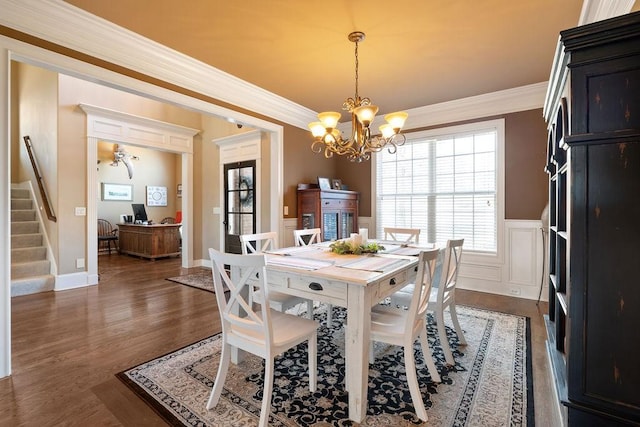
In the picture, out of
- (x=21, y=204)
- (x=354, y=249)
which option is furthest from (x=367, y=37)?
(x=21, y=204)

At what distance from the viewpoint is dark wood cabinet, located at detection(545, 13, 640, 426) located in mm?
1195

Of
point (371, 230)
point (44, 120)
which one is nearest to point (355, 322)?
point (371, 230)

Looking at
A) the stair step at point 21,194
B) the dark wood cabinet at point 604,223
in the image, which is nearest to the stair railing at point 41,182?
the stair step at point 21,194

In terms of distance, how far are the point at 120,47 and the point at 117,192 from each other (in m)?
7.02


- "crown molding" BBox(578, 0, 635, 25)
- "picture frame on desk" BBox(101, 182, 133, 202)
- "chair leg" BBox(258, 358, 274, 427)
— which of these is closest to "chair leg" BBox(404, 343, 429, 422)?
"chair leg" BBox(258, 358, 274, 427)

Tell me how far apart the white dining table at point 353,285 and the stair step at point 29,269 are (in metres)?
4.33

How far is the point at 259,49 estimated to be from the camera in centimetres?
290

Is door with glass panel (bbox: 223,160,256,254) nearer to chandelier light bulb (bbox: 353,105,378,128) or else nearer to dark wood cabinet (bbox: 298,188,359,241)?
dark wood cabinet (bbox: 298,188,359,241)

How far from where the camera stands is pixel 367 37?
2.69 m

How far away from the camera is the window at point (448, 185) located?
4.24 meters

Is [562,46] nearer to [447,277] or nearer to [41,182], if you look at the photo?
[447,277]

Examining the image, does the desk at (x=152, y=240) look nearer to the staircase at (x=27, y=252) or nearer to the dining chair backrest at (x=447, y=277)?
the staircase at (x=27, y=252)

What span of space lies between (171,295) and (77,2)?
3.27 metres

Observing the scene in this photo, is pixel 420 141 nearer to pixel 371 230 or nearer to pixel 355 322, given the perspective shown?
pixel 371 230
